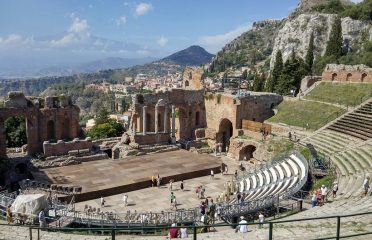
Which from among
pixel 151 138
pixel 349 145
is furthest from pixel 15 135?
pixel 349 145

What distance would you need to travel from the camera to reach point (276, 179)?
2672cm

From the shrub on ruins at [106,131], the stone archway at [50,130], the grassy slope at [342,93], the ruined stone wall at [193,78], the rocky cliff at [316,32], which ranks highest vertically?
the rocky cliff at [316,32]

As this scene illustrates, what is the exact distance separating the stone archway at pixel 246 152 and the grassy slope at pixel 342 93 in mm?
10581

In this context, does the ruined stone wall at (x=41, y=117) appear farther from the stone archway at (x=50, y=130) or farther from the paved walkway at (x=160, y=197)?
the paved walkway at (x=160, y=197)

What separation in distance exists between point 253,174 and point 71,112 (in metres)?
19.9

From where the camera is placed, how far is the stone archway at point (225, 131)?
47656 mm

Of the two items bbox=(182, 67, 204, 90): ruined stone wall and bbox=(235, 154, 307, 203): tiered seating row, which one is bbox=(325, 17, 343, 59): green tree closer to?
bbox=(182, 67, 204, 90): ruined stone wall

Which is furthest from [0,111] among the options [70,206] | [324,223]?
[324,223]

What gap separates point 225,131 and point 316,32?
6219 centimetres

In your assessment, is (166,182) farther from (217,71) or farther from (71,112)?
(217,71)

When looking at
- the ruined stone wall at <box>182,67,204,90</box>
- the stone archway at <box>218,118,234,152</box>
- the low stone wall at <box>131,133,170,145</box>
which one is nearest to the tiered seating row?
the low stone wall at <box>131,133,170,145</box>

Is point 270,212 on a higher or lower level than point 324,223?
lower

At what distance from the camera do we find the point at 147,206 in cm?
2694

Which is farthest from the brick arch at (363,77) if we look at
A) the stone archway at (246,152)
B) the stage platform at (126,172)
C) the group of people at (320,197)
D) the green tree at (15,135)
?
the green tree at (15,135)
